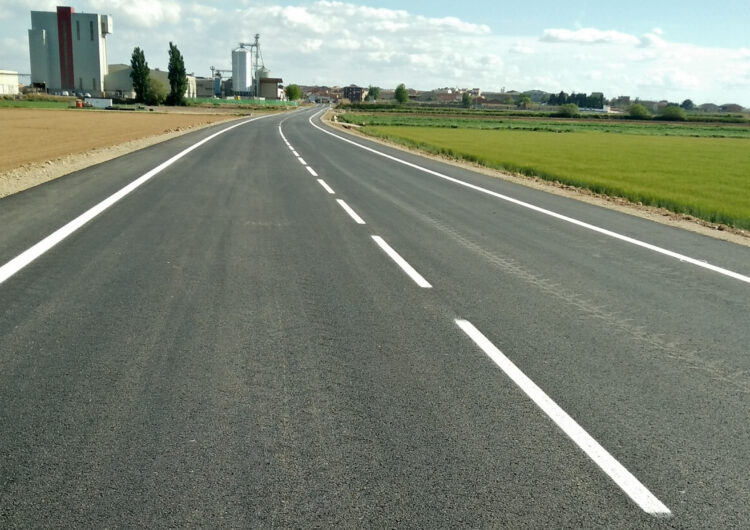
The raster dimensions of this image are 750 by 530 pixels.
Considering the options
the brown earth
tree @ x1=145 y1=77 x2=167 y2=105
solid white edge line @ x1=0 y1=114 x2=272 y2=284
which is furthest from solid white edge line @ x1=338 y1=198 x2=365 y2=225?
tree @ x1=145 y1=77 x2=167 y2=105

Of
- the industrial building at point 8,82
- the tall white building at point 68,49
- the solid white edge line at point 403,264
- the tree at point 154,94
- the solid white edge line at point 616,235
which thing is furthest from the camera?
the tall white building at point 68,49

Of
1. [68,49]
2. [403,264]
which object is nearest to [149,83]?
[68,49]

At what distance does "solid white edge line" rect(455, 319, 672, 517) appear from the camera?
3055mm

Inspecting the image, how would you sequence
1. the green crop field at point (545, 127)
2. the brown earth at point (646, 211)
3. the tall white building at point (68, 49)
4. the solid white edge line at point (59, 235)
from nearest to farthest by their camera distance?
the solid white edge line at point (59, 235) → the brown earth at point (646, 211) → the green crop field at point (545, 127) → the tall white building at point (68, 49)

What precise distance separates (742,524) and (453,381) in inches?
72.5

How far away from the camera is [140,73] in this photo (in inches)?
4840

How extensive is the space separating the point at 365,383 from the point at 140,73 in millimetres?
131583

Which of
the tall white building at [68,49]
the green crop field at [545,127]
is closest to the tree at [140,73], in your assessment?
the tall white building at [68,49]

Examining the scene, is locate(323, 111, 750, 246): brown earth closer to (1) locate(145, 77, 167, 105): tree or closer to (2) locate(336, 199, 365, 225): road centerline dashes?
(2) locate(336, 199, 365, 225): road centerline dashes

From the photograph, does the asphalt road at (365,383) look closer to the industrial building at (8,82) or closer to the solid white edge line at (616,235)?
the solid white edge line at (616,235)

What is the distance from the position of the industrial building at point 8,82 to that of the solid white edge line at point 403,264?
133810 millimetres

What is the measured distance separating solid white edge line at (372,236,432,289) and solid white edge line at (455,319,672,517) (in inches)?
71.7

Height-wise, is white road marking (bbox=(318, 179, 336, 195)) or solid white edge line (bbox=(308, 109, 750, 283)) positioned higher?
white road marking (bbox=(318, 179, 336, 195))

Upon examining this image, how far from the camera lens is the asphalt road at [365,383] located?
3.02 meters
